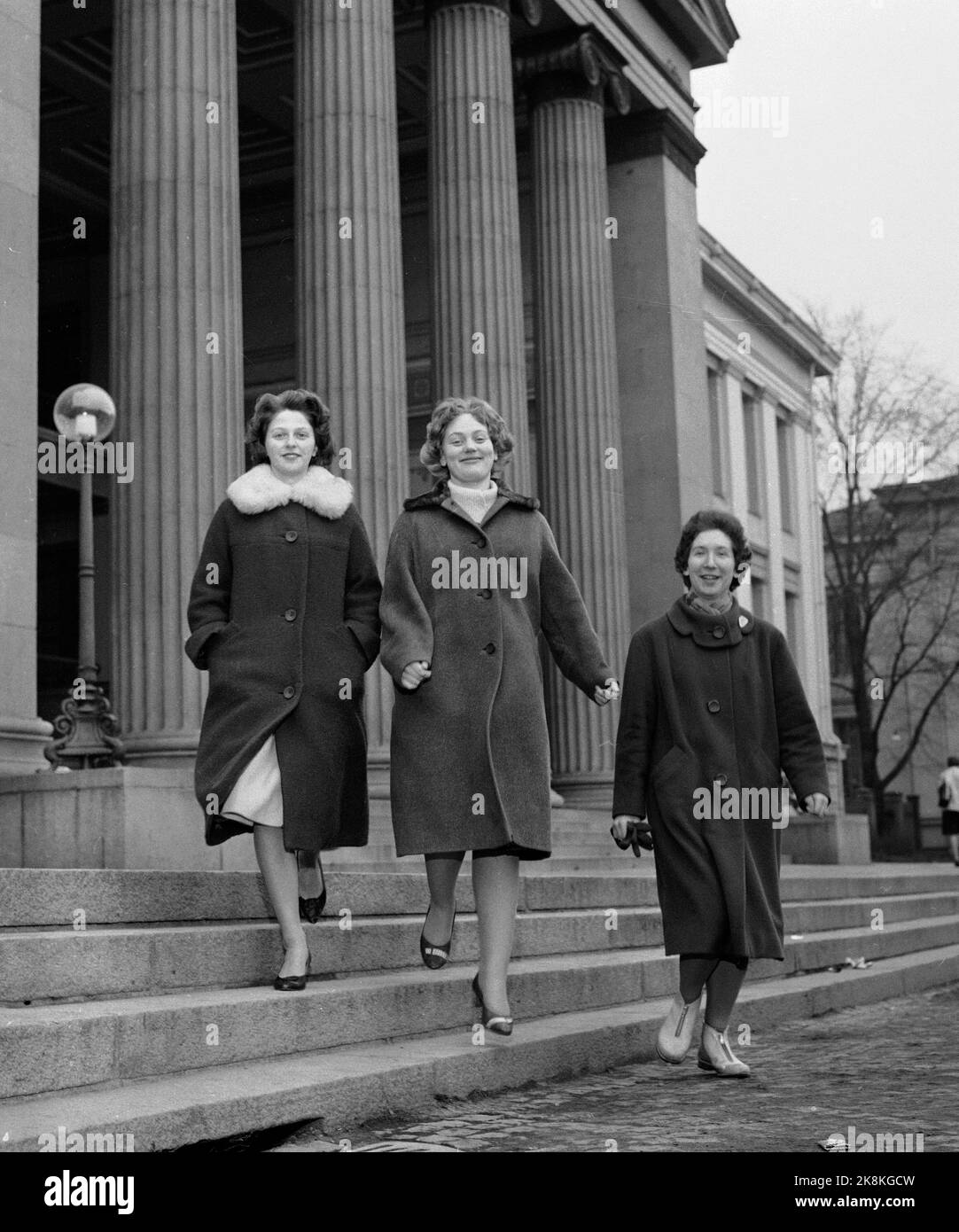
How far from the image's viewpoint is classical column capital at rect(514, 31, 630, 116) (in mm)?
20109

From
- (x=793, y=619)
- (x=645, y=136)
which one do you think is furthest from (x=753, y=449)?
(x=645, y=136)

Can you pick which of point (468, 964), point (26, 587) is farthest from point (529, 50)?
point (468, 964)

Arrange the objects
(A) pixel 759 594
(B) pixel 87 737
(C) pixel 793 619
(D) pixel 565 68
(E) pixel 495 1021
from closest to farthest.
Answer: (E) pixel 495 1021, (B) pixel 87 737, (D) pixel 565 68, (A) pixel 759 594, (C) pixel 793 619

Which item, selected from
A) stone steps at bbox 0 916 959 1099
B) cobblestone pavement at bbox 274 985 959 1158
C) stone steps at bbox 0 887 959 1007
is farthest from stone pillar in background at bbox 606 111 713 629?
cobblestone pavement at bbox 274 985 959 1158

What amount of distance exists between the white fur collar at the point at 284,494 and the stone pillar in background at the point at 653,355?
51.1ft

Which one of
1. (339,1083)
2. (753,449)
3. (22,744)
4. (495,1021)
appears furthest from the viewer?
(753,449)

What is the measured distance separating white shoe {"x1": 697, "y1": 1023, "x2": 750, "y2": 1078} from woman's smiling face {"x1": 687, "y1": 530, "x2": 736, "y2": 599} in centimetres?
165

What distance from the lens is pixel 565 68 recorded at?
20.2m

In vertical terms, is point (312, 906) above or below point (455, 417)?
below

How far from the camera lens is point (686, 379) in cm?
2256

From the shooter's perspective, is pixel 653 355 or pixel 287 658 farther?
pixel 653 355

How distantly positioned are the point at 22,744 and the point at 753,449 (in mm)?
34147

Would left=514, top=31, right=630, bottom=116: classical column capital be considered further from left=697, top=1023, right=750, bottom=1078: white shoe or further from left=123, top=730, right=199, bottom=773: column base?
left=697, top=1023, right=750, bottom=1078: white shoe

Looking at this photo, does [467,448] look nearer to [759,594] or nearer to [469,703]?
[469,703]
